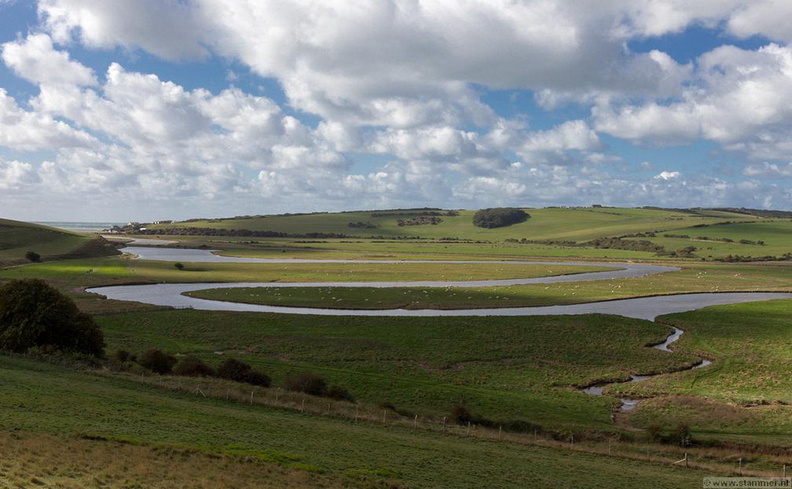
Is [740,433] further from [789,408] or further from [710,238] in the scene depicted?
[710,238]

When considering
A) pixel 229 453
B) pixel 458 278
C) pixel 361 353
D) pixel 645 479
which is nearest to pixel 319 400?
pixel 229 453

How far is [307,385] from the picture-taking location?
34094 mm

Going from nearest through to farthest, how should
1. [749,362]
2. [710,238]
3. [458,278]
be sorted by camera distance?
1. [749,362]
2. [458,278]
3. [710,238]

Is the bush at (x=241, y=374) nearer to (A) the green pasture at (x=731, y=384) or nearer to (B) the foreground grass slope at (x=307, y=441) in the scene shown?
(B) the foreground grass slope at (x=307, y=441)

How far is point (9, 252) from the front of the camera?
400 feet

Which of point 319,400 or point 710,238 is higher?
point 710,238

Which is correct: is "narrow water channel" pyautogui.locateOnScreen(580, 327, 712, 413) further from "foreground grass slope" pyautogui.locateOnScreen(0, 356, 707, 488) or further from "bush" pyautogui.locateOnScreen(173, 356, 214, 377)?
"bush" pyautogui.locateOnScreen(173, 356, 214, 377)

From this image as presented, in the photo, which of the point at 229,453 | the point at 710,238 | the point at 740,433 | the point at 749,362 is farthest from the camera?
the point at 710,238

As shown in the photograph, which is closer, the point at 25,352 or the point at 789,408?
the point at 789,408

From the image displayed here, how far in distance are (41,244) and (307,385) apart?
132442 millimetres

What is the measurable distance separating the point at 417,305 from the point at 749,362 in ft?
122

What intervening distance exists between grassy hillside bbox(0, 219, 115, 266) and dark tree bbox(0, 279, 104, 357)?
8579cm

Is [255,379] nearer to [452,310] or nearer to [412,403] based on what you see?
[412,403]

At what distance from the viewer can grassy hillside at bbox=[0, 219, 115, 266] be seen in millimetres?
124319
